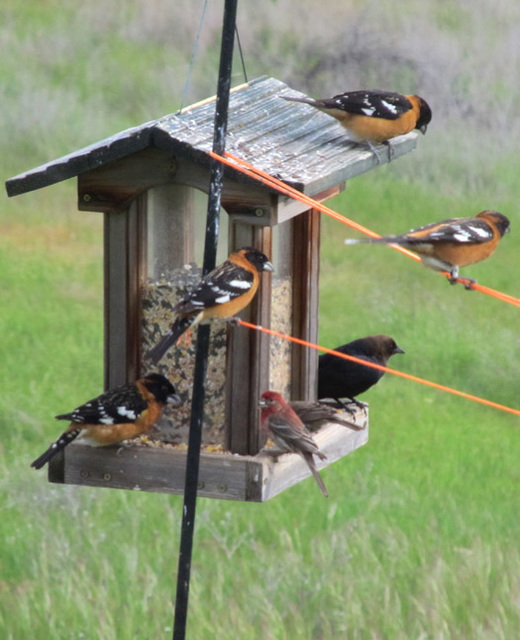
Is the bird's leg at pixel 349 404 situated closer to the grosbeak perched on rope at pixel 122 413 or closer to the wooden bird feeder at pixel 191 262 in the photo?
the wooden bird feeder at pixel 191 262

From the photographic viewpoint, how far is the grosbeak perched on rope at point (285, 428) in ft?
15.8

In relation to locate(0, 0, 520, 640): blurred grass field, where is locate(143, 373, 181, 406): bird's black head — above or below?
above

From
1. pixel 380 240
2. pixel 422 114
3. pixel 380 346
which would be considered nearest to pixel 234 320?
pixel 380 240

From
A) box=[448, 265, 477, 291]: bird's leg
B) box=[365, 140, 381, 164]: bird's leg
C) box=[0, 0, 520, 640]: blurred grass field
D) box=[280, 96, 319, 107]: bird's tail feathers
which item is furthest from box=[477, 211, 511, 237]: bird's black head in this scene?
box=[0, 0, 520, 640]: blurred grass field

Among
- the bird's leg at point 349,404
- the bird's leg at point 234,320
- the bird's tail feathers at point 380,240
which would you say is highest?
the bird's tail feathers at point 380,240

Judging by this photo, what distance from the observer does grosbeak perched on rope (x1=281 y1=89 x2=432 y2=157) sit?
17.8 feet

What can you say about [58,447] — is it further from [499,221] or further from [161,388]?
[499,221]

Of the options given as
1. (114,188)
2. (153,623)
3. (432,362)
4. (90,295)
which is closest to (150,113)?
(90,295)

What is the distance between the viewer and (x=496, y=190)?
46.8 ft

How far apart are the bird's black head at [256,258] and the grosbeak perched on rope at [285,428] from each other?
55 cm

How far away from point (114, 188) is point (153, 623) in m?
2.77

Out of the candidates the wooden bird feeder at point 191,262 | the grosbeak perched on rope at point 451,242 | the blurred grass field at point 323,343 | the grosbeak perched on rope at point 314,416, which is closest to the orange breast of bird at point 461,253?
the grosbeak perched on rope at point 451,242

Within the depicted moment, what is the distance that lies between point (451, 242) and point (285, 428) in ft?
3.00

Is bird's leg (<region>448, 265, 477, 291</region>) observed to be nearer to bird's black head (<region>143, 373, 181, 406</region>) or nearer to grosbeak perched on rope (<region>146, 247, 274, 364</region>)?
grosbeak perched on rope (<region>146, 247, 274, 364</region>)
